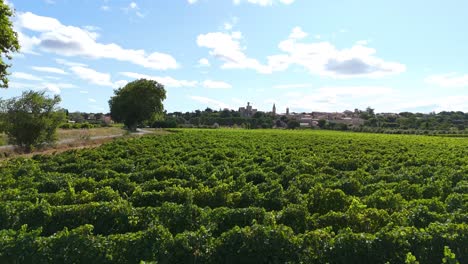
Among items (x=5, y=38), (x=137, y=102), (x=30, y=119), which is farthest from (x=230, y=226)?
(x=137, y=102)

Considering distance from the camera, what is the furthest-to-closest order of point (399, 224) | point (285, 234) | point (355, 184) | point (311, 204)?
point (355, 184) < point (311, 204) < point (399, 224) < point (285, 234)

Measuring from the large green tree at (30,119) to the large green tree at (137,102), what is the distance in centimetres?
4078

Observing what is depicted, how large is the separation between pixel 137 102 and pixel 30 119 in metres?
43.0

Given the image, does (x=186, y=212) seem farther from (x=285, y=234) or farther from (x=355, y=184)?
(x=355, y=184)

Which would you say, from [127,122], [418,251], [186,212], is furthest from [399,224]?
[127,122]

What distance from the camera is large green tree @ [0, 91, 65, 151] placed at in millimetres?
32469

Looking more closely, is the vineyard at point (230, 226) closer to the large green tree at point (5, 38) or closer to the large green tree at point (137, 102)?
the large green tree at point (5, 38)

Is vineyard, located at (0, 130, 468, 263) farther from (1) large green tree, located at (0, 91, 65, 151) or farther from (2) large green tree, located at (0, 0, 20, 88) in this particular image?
(1) large green tree, located at (0, 91, 65, 151)

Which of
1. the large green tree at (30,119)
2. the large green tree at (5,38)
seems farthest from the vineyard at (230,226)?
the large green tree at (30,119)

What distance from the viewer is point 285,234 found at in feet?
25.4

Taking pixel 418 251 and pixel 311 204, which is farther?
pixel 311 204

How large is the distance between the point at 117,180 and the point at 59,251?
811 centimetres

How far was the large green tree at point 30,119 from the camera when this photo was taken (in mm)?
32469

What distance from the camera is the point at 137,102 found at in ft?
248
